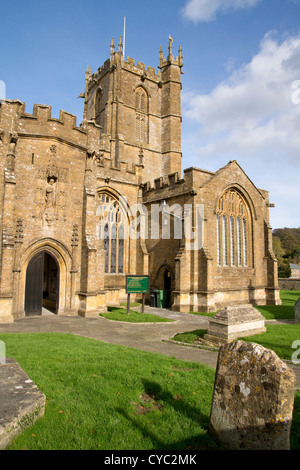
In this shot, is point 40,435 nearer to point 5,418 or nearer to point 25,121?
point 5,418

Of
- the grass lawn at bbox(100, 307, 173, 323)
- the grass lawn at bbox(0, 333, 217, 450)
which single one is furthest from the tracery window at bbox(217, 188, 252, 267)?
the grass lawn at bbox(0, 333, 217, 450)

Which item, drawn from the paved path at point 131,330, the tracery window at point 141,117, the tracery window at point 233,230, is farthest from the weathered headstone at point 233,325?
the tracery window at point 141,117

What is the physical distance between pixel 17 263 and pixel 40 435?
1095 centimetres

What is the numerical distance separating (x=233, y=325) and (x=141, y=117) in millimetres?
25481

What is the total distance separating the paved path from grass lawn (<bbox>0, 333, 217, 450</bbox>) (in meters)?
1.40

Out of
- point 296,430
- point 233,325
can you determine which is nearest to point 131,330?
point 233,325

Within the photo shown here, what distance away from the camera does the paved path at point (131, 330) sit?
8039 millimetres

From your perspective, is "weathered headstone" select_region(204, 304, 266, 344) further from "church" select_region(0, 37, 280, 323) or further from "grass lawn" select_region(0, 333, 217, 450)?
"church" select_region(0, 37, 280, 323)

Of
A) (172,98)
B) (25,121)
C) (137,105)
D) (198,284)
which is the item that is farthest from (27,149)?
(172,98)

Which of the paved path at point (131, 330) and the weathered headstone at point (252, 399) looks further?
the paved path at point (131, 330)

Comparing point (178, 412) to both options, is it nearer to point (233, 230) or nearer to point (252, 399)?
point (252, 399)

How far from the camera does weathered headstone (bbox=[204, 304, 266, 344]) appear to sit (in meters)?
8.55

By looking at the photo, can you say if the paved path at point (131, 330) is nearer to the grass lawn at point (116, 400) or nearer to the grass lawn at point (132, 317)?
the grass lawn at point (132, 317)

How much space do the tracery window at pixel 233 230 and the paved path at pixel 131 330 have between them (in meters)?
5.85
